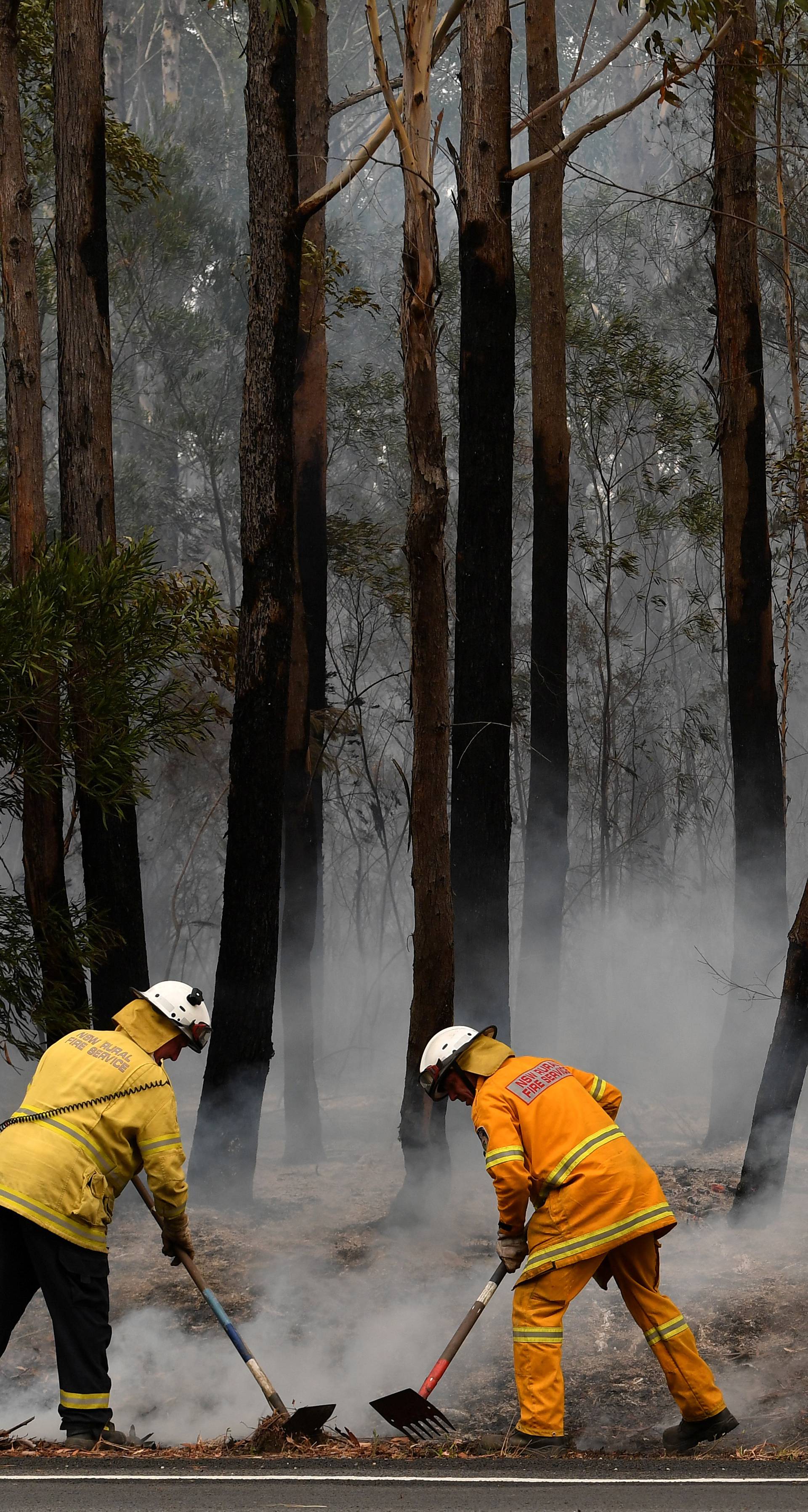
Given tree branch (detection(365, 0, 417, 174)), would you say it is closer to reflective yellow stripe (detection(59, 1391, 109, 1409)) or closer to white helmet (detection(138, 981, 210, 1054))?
white helmet (detection(138, 981, 210, 1054))

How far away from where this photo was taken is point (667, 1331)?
198 inches

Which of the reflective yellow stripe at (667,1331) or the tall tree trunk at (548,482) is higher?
the tall tree trunk at (548,482)

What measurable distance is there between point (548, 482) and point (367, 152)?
426cm

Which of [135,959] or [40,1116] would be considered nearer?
[40,1116]

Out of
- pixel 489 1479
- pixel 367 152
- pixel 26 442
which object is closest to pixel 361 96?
pixel 367 152

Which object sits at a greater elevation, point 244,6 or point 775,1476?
point 244,6

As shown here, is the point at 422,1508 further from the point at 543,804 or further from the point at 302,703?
the point at 543,804

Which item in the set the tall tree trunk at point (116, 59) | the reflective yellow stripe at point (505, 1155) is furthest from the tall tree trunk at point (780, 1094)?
the tall tree trunk at point (116, 59)

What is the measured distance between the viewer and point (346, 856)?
22656mm

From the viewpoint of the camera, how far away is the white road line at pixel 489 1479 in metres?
4.07

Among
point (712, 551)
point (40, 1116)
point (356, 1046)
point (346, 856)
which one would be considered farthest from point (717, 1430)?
point (712, 551)

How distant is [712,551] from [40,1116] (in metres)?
20.2

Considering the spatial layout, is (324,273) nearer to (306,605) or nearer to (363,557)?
(306,605)

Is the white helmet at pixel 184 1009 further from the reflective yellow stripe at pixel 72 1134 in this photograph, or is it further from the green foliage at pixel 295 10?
the green foliage at pixel 295 10
